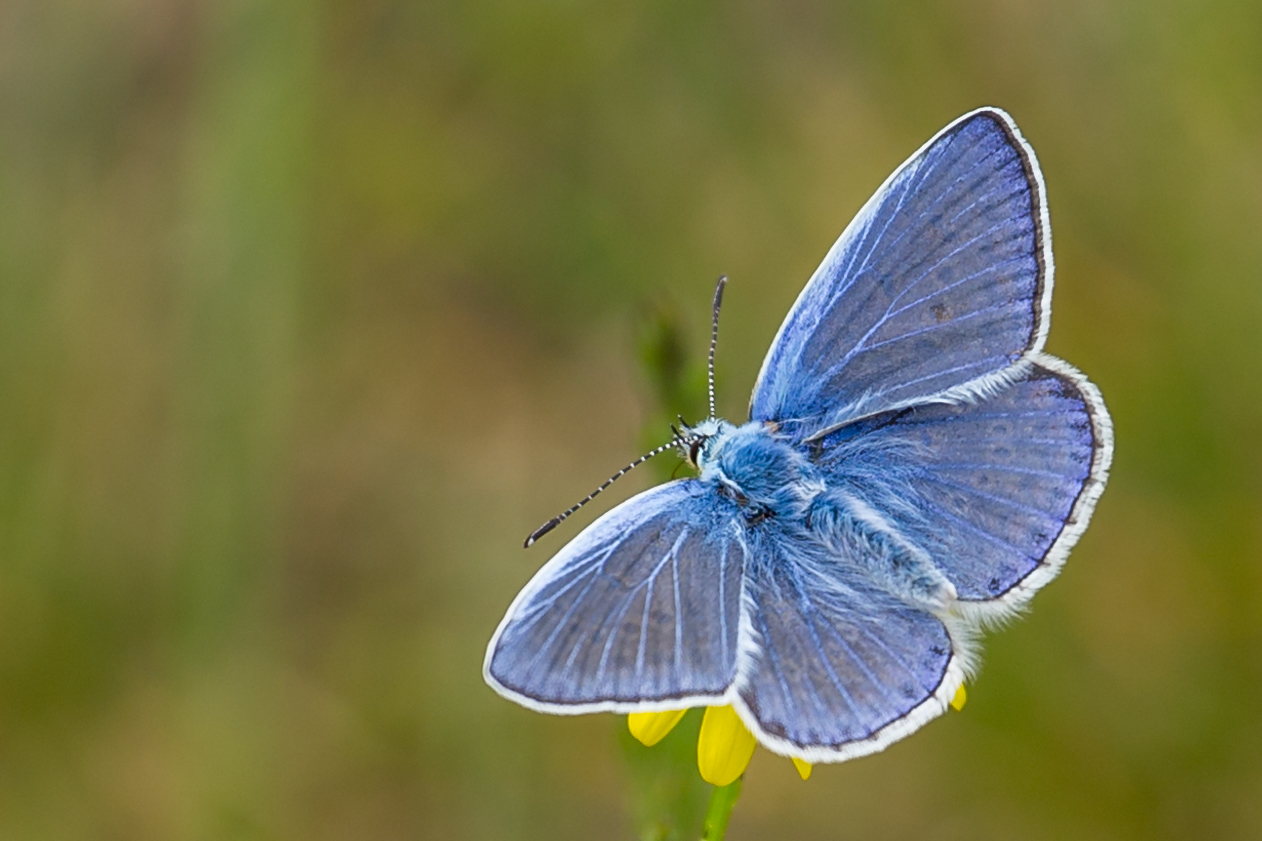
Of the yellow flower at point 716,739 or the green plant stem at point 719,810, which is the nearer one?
the green plant stem at point 719,810

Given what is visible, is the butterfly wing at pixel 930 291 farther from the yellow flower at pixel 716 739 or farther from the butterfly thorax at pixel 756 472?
the yellow flower at pixel 716 739

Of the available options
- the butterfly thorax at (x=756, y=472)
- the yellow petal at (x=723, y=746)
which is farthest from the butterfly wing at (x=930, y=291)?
the yellow petal at (x=723, y=746)

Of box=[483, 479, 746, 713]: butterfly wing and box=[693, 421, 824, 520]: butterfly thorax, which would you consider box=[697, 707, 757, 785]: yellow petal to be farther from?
box=[693, 421, 824, 520]: butterfly thorax

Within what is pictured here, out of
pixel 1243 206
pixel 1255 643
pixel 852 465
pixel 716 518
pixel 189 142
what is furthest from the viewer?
pixel 189 142

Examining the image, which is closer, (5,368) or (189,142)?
(5,368)

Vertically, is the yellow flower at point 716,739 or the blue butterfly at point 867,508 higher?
the blue butterfly at point 867,508

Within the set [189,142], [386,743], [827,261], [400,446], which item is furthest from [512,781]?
[189,142]

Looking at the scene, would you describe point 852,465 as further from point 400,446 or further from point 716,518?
point 400,446

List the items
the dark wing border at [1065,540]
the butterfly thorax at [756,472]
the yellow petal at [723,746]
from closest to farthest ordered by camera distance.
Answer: the yellow petal at [723,746] → the dark wing border at [1065,540] → the butterfly thorax at [756,472]
